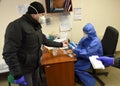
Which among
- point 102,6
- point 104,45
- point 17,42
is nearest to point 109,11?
point 102,6

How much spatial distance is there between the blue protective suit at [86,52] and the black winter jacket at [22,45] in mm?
875

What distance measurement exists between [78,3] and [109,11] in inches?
29.0

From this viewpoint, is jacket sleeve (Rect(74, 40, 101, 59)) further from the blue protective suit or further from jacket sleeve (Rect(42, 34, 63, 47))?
jacket sleeve (Rect(42, 34, 63, 47))

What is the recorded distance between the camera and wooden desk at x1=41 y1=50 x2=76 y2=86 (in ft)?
7.61

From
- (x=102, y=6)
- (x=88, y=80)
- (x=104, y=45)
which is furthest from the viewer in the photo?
(x=102, y=6)

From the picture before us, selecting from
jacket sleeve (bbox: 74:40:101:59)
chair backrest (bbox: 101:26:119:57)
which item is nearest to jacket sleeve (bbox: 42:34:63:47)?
jacket sleeve (bbox: 74:40:101:59)

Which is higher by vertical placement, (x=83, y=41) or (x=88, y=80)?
(x=83, y=41)

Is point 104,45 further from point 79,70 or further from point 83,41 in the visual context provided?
point 79,70

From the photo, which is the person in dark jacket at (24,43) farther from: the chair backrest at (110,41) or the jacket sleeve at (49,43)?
the chair backrest at (110,41)

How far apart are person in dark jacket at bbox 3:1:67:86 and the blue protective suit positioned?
875 millimetres

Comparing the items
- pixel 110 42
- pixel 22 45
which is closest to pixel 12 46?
pixel 22 45

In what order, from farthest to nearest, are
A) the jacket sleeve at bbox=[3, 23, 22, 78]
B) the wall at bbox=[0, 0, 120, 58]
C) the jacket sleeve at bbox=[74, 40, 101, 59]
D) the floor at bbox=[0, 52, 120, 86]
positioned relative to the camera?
the wall at bbox=[0, 0, 120, 58] → the floor at bbox=[0, 52, 120, 86] → the jacket sleeve at bbox=[74, 40, 101, 59] → the jacket sleeve at bbox=[3, 23, 22, 78]

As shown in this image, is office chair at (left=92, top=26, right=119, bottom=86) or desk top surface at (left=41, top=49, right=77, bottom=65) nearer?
desk top surface at (left=41, top=49, right=77, bottom=65)

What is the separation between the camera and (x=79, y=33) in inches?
136
